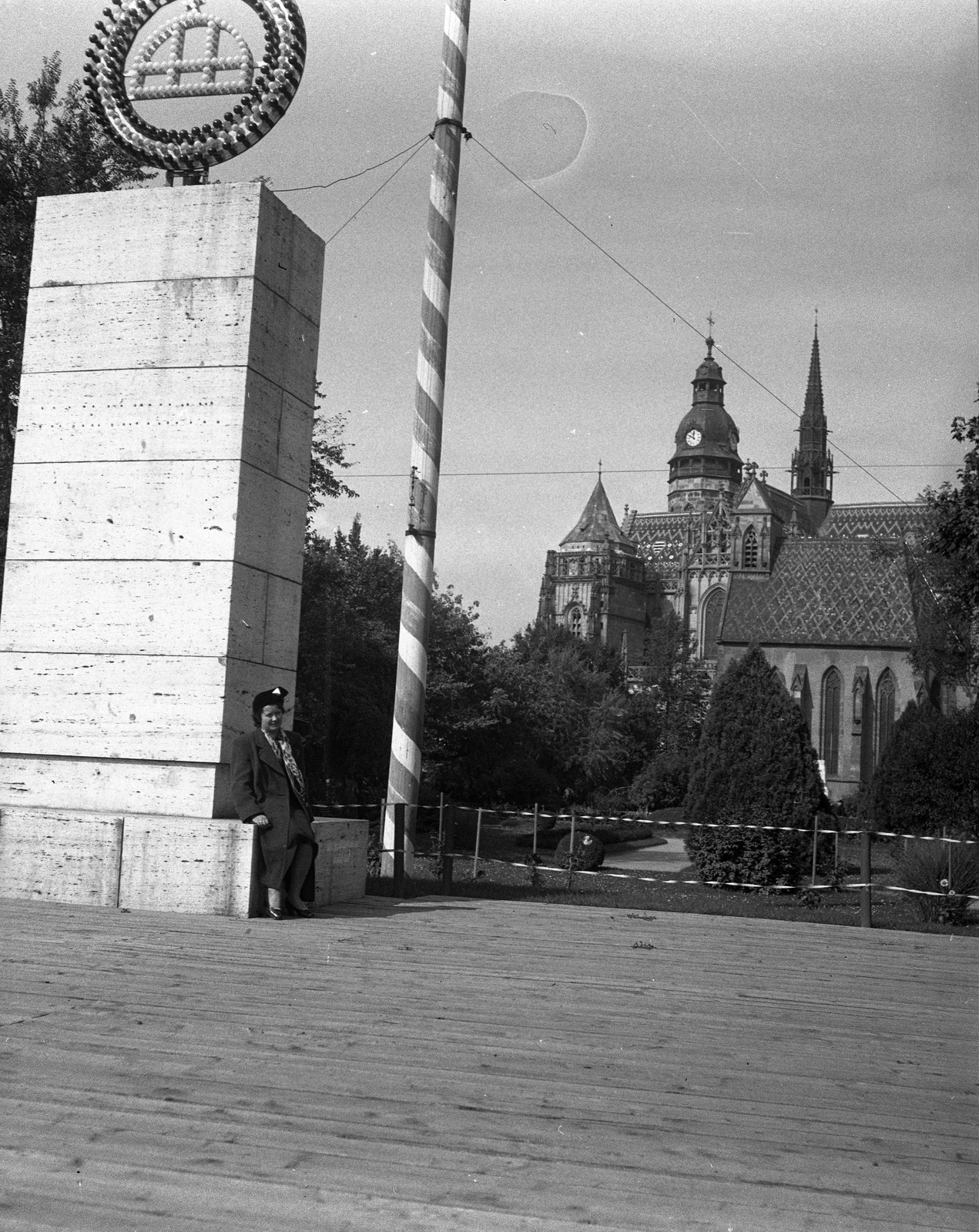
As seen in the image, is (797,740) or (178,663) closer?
(178,663)

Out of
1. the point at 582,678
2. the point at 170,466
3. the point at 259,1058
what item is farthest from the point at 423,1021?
the point at 582,678

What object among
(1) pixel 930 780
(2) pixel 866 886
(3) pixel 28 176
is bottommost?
(2) pixel 866 886

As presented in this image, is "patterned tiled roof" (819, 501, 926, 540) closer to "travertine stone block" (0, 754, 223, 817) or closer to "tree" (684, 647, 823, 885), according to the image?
"tree" (684, 647, 823, 885)

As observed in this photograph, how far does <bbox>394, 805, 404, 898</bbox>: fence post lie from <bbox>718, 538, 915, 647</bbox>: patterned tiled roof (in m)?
74.2

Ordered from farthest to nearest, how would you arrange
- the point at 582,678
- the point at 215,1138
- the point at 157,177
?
the point at 582,678 → the point at 157,177 → the point at 215,1138

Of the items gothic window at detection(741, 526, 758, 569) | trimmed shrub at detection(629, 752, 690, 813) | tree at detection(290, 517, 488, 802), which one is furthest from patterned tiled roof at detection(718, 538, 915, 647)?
tree at detection(290, 517, 488, 802)

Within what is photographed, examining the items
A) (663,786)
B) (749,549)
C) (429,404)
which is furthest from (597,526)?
(429,404)

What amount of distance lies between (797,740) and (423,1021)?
20.5 m

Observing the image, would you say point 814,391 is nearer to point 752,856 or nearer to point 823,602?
point 823,602

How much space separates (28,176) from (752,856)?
1611 cm

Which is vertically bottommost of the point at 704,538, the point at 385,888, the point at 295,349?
the point at 385,888

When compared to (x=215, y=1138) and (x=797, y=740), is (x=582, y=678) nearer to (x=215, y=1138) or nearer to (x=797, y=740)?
(x=797, y=740)

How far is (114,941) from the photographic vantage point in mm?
6535

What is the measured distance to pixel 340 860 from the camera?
916cm
